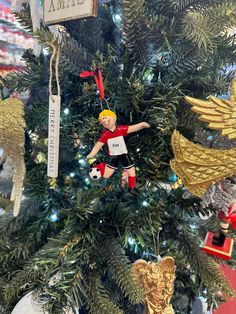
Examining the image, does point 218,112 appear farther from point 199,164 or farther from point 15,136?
point 15,136

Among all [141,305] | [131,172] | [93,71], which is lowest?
[141,305]

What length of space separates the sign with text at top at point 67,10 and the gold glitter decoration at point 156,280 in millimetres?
307

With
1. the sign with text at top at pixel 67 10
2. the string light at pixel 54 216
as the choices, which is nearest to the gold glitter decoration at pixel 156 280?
the string light at pixel 54 216

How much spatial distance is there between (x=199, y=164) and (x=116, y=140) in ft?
0.35

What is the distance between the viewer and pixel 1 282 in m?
0.47

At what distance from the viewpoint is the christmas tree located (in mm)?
433

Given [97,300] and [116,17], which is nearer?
[97,300]

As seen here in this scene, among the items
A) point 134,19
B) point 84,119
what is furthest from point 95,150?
point 134,19

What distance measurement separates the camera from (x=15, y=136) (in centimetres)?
48

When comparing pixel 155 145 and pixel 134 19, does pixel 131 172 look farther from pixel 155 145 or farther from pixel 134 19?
pixel 134 19

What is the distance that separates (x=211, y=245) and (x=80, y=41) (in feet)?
1.13

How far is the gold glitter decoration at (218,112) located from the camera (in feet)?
1.42

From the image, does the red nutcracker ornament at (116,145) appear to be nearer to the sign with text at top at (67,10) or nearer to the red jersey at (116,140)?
the red jersey at (116,140)

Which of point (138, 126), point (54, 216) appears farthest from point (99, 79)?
point (54, 216)
